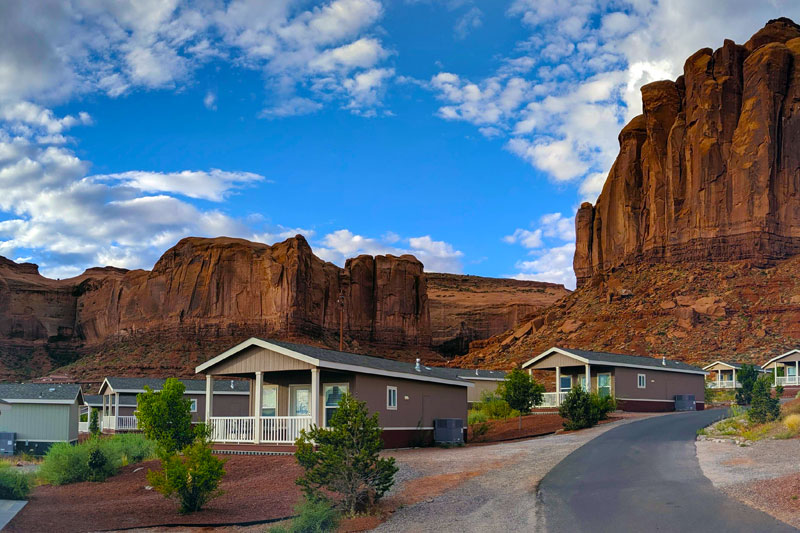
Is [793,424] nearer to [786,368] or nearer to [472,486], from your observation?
[472,486]

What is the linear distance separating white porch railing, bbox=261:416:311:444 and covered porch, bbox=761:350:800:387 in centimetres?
4428

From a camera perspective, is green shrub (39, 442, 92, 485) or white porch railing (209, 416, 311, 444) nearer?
green shrub (39, 442, 92, 485)

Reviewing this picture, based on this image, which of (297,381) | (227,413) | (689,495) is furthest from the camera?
(227,413)

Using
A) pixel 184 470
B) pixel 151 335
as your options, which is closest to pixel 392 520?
pixel 184 470

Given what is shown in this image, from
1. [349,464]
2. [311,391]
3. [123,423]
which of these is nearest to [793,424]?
[349,464]

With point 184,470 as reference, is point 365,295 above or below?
above

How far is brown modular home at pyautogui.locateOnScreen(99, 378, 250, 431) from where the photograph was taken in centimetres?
4791

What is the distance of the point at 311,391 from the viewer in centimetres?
2834

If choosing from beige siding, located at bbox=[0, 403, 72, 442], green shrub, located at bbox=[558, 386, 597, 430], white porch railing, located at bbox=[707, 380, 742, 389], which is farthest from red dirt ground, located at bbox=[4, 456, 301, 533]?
white porch railing, located at bbox=[707, 380, 742, 389]

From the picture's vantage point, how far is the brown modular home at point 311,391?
Result: 87.2ft

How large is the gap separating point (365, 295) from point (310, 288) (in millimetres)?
17068

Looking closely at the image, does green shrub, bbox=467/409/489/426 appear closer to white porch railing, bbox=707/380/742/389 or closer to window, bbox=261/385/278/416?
window, bbox=261/385/278/416

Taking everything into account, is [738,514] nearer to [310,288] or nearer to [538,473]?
[538,473]

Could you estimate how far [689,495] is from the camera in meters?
15.7
